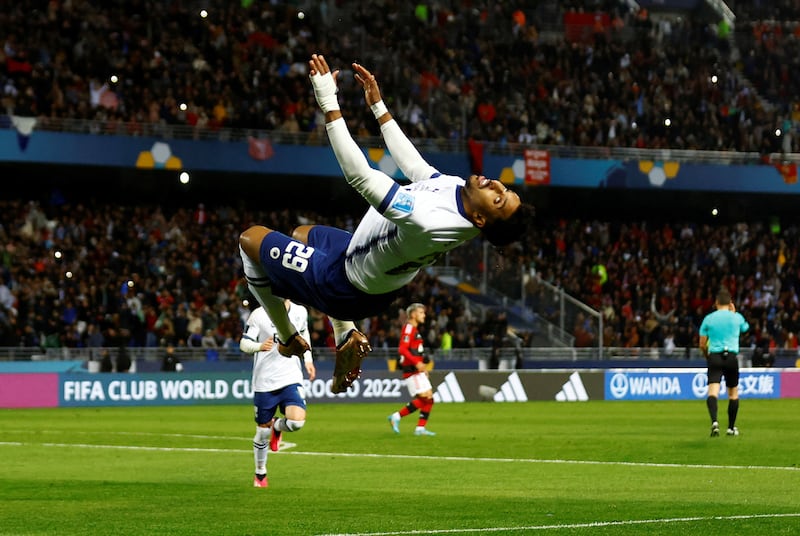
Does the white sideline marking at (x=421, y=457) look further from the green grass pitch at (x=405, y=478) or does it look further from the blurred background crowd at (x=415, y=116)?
the blurred background crowd at (x=415, y=116)

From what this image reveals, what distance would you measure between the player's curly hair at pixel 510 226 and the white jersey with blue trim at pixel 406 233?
0.34 feet

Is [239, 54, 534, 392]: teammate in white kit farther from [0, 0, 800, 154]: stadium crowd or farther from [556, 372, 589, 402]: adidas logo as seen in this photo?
[0, 0, 800, 154]: stadium crowd

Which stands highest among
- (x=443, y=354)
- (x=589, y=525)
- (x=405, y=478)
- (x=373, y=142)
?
(x=373, y=142)

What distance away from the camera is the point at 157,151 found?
3878cm

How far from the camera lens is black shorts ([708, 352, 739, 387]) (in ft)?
70.7

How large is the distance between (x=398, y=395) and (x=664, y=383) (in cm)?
739

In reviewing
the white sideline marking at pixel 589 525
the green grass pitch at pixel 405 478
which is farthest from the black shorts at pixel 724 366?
the white sideline marking at pixel 589 525

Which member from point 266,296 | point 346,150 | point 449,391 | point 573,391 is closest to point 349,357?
point 266,296

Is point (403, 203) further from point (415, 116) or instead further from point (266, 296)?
point (415, 116)

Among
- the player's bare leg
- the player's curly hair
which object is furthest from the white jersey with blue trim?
the player's bare leg

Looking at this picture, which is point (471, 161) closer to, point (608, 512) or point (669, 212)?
point (669, 212)

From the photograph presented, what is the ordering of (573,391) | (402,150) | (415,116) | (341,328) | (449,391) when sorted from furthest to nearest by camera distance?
1. (415,116)
2. (573,391)
3. (449,391)
4. (341,328)
5. (402,150)

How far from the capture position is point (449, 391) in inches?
1369

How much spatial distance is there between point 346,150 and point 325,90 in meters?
0.42
